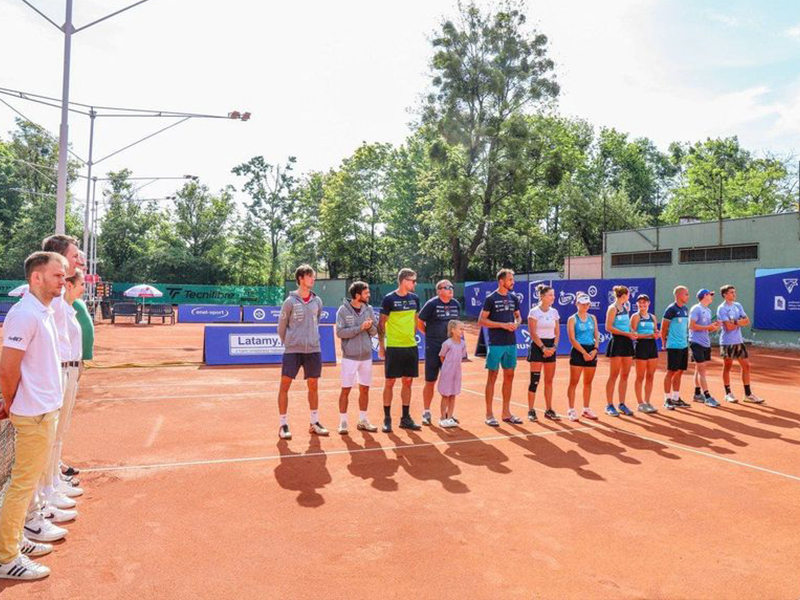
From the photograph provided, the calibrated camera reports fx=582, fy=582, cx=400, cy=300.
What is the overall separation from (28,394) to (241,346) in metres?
11.8

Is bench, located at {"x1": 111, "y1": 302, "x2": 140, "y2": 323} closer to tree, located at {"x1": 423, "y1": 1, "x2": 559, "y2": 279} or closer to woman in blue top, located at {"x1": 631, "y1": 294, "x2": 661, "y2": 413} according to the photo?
tree, located at {"x1": 423, "y1": 1, "x2": 559, "y2": 279}

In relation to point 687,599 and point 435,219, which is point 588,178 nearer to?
point 435,219

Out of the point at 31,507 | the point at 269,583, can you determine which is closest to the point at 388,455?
the point at 269,583

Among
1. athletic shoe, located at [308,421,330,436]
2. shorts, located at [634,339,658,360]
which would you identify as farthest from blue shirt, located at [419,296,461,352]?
shorts, located at [634,339,658,360]

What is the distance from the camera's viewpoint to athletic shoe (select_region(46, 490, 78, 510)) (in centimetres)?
490

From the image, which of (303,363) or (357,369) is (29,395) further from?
(357,369)

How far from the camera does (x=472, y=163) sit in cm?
4003

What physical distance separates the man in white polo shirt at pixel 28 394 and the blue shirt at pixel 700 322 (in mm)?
9695

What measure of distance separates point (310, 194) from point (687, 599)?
59114 mm

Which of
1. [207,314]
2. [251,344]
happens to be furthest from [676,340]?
[207,314]

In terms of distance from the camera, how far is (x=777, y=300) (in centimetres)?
2248

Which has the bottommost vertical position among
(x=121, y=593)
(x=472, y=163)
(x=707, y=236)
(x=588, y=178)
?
(x=121, y=593)

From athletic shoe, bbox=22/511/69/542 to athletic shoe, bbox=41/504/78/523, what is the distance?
250mm

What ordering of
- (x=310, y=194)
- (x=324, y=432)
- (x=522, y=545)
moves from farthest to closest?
1. (x=310, y=194)
2. (x=324, y=432)
3. (x=522, y=545)
